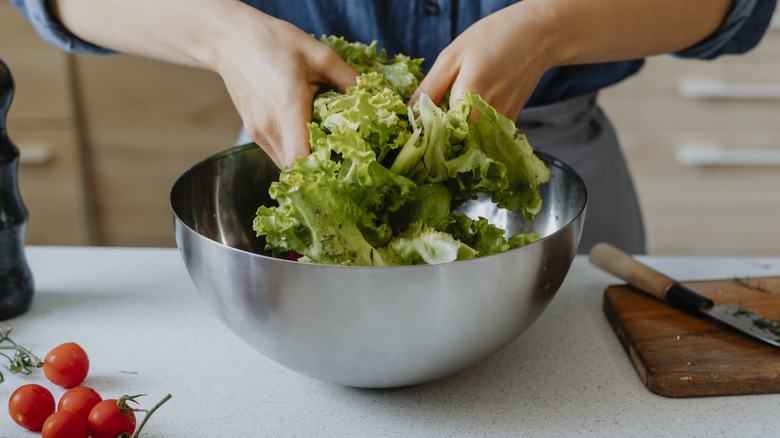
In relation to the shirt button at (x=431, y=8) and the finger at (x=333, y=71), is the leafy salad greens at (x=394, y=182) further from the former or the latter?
the shirt button at (x=431, y=8)

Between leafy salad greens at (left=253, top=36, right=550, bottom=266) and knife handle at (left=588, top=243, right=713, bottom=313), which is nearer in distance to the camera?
leafy salad greens at (left=253, top=36, right=550, bottom=266)

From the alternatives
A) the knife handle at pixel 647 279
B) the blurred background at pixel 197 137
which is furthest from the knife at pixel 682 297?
the blurred background at pixel 197 137

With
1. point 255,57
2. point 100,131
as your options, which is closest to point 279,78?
point 255,57

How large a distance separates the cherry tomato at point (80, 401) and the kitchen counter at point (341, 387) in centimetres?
4

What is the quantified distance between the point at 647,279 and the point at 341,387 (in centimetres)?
42

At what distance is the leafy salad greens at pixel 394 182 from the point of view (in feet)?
2.09

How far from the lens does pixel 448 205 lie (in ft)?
2.31

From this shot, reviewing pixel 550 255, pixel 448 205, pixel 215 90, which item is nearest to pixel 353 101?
pixel 448 205

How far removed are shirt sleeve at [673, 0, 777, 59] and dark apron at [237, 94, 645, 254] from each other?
192mm

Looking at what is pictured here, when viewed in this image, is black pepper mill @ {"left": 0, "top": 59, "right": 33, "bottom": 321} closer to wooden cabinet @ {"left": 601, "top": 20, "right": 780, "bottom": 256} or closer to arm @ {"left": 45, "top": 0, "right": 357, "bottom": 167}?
arm @ {"left": 45, "top": 0, "right": 357, "bottom": 167}

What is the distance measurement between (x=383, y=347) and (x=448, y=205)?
155 mm

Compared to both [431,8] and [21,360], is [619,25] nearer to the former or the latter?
[431,8]

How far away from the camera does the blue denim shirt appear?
1129mm

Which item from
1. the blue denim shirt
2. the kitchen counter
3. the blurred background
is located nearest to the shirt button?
the blue denim shirt
